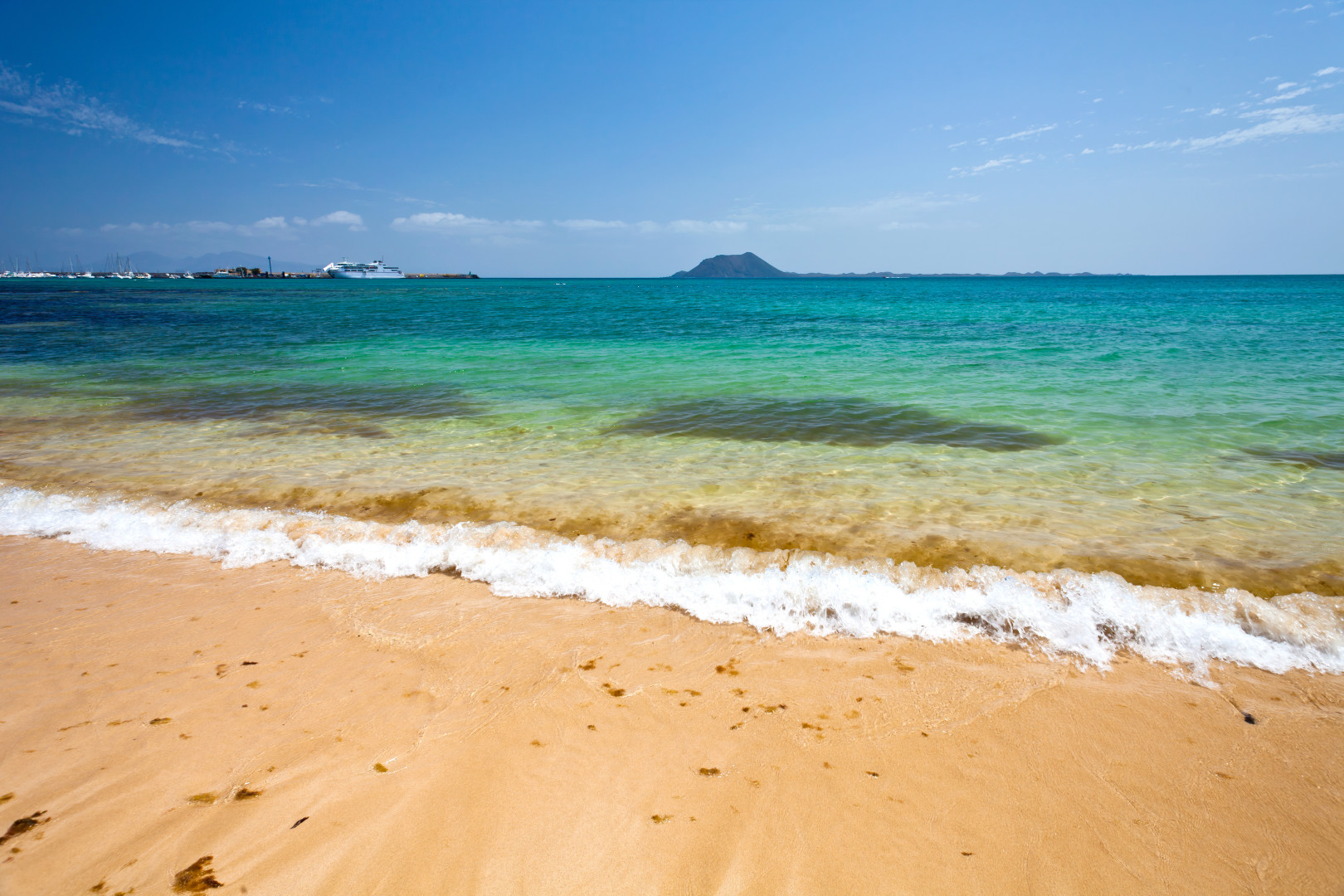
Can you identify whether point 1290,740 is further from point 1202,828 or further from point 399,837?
point 399,837

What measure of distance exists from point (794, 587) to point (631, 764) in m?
1.96

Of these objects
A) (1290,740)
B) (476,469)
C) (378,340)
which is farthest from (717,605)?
(378,340)

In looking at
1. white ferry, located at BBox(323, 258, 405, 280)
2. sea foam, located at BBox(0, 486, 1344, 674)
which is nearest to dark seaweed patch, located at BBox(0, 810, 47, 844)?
sea foam, located at BBox(0, 486, 1344, 674)

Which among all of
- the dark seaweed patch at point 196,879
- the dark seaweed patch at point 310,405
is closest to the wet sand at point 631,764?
the dark seaweed patch at point 196,879

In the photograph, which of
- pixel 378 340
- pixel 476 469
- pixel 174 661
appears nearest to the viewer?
pixel 174 661

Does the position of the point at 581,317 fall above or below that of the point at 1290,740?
above

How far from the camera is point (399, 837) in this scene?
2334 mm

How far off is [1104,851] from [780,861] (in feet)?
4.18

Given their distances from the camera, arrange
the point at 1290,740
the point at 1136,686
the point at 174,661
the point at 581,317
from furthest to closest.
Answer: the point at 581,317 → the point at 174,661 → the point at 1136,686 → the point at 1290,740

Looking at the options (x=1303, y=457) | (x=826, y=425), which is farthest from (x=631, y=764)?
(x=1303, y=457)

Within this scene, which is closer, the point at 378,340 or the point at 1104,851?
the point at 1104,851

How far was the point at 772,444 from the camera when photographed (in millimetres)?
8570

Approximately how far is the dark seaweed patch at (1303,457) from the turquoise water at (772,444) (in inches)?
1.8

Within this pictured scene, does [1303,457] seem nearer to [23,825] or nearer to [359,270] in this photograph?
[23,825]
